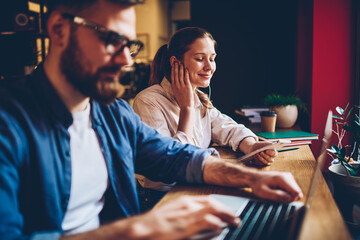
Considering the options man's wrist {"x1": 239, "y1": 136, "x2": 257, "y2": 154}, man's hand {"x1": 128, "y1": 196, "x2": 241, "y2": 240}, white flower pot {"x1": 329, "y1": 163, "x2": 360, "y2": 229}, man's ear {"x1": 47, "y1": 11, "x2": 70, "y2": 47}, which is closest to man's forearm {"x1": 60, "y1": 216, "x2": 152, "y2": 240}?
man's hand {"x1": 128, "y1": 196, "x2": 241, "y2": 240}

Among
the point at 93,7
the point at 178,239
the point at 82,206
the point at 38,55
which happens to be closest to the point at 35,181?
the point at 82,206

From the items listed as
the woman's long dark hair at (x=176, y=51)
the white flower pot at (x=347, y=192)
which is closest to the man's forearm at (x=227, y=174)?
the woman's long dark hair at (x=176, y=51)

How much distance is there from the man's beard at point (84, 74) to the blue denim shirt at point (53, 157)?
8 cm

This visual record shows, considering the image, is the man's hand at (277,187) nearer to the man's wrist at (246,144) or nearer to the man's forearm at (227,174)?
the man's forearm at (227,174)

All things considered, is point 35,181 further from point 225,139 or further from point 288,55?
point 288,55

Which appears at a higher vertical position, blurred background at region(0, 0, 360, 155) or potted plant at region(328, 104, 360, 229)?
blurred background at region(0, 0, 360, 155)

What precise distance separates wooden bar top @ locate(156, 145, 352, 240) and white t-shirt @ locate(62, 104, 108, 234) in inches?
8.7

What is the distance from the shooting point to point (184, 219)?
0.63 m

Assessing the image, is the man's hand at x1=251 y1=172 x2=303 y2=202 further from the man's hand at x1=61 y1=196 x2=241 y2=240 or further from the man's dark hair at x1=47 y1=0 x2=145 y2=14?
the man's dark hair at x1=47 y1=0 x2=145 y2=14

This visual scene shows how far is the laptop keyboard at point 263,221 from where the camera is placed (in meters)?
0.75

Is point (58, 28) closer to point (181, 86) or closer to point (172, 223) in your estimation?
point (172, 223)

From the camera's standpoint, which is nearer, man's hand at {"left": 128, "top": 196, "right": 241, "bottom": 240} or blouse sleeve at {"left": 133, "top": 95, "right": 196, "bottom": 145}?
man's hand at {"left": 128, "top": 196, "right": 241, "bottom": 240}

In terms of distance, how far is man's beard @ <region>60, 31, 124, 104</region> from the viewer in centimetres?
85

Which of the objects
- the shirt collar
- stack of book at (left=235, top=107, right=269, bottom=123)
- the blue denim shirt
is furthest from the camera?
stack of book at (left=235, top=107, right=269, bottom=123)
